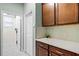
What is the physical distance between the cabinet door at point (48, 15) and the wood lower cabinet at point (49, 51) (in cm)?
52

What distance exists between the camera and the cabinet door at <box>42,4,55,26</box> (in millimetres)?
2998

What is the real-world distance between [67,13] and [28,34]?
0.85m

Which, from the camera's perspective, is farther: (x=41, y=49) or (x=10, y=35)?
(x=41, y=49)

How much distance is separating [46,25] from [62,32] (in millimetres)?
407

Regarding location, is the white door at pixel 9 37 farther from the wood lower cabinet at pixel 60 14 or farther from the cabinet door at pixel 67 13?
the cabinet door at pixel 67 13

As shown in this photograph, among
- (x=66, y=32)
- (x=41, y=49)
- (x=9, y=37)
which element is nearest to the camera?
(x=9, y=37)

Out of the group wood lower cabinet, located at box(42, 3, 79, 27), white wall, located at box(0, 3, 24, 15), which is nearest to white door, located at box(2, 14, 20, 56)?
white wall, located at box(0, 3, 24, 15)

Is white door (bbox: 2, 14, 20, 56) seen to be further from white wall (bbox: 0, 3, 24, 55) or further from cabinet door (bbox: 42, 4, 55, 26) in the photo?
cabinet door (bbox: 42, 4, 55, 26)

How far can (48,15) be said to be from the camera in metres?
3.18

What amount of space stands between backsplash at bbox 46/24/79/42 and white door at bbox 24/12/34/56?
0.63m

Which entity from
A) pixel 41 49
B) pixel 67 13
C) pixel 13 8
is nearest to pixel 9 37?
pixel 13 8

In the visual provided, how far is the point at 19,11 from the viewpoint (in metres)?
2.54

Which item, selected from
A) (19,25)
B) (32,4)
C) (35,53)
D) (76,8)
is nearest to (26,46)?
(35,53)

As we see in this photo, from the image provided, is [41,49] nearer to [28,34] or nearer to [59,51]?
[28,34]
